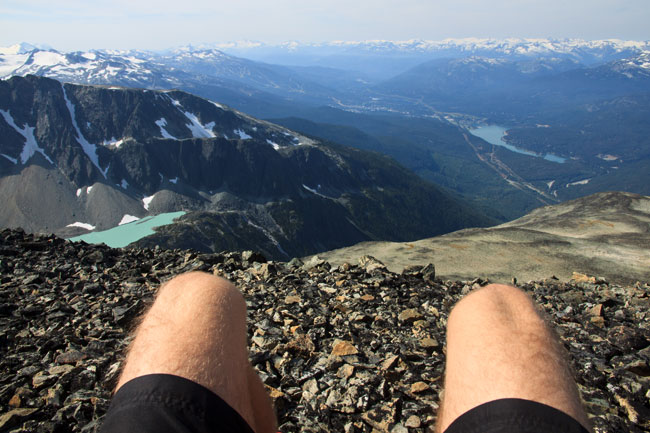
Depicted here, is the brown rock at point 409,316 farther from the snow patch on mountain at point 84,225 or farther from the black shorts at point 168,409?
the snow patch on mountain at point 84,225

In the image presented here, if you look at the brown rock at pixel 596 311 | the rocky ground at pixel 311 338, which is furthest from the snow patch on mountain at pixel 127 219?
the brown rock at pixel 596 311

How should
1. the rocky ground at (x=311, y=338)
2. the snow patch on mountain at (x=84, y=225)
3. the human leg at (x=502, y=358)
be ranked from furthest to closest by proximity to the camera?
the snow patch on mountain at (x=84, y=225), the rocky ground at (x=311, y=338), the human leg at (x=502, y=358)

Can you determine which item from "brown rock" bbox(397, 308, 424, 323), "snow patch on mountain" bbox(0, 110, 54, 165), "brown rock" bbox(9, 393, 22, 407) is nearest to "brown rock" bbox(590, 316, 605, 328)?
"brown rock" bbox(397, 308, 424, 323)

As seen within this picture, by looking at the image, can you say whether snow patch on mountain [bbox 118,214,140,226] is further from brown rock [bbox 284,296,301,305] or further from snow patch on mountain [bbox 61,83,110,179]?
brown rock [bbox 284,296,301,305]

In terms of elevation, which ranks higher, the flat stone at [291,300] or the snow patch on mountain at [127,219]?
the flat stone at [291,300]

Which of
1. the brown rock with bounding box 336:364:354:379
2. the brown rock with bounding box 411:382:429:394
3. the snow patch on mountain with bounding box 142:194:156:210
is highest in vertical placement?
the brown rock with bounding box 411:382:429:394

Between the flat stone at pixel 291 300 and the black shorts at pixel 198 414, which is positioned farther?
the flat stone at pixel 291 300

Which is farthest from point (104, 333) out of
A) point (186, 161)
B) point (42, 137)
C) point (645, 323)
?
point (42, 137)
